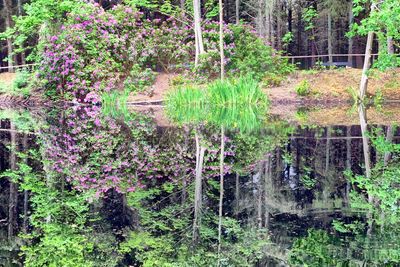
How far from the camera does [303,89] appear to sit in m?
25.2

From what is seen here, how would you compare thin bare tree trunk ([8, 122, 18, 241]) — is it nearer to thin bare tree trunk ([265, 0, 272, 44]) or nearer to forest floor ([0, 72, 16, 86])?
forest floor ([0, 72, 16, 86])

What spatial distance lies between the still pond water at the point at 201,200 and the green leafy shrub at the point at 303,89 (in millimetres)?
13747

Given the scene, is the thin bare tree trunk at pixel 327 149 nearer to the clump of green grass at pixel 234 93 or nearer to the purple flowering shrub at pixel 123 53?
the clump of green grass at pixel 234 93

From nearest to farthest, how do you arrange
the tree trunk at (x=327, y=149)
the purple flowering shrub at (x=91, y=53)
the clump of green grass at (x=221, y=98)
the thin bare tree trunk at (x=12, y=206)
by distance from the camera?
the thin bare tree trunk at (x=12, y=206) → the tree trunk at (x=327, y=149) → the clump of green grass at (x=221, y=98) → the purple flowering shrub at (x=91, y=53)

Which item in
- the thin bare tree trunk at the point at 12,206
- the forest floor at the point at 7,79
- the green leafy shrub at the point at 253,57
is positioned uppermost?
the green leafy shrub at the point at 253,57

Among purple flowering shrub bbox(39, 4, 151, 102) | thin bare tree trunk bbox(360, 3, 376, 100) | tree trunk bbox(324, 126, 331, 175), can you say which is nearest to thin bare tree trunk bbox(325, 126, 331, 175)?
tree trunk bbox(324, 126, 331, 175)

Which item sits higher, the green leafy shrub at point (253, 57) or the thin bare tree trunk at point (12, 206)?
the green leafy shrub at point (253, 57)

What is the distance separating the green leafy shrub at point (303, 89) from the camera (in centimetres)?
2518

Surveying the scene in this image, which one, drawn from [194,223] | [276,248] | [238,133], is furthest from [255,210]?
[238,133]

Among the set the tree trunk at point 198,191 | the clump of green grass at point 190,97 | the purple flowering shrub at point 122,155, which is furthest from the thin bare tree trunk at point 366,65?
the tree trunk at point 198,191

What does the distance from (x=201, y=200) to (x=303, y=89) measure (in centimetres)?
1986

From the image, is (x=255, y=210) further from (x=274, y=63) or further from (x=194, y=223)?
(x=274, y=63)

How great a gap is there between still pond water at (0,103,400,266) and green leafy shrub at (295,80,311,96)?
13.7 m

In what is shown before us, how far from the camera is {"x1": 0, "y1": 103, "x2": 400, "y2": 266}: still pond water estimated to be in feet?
13.9
